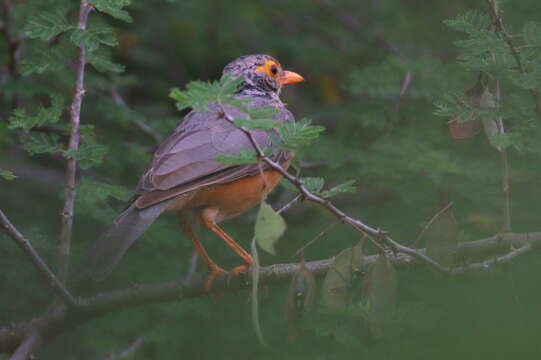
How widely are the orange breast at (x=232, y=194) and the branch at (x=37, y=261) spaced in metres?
1.07

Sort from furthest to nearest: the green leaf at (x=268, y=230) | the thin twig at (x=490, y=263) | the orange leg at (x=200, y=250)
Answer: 1. the orange leg at (x=200, y=250)
2. the thin twig at (x=490, y=263)
3. the green leaf at (x=268, y=230)

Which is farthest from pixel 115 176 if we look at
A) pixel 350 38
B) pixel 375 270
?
pixel 375 270

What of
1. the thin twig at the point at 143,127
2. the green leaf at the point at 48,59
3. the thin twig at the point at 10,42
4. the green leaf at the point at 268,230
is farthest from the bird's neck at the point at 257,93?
the green leaf at the point at 268,230

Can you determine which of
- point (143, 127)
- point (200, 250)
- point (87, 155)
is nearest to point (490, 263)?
point (200, 250)

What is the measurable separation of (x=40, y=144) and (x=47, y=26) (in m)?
0.77

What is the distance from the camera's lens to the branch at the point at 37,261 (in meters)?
3.91

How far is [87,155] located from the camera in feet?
15.0

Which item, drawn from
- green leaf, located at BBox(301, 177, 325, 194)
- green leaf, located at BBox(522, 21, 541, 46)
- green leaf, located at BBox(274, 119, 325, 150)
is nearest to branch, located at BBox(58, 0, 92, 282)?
green leaf, located at BBox(301, 177, 325, 194)

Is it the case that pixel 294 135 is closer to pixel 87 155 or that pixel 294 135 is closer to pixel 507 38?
pixel 507 38

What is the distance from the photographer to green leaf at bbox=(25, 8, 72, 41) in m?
4.49

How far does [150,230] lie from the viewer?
18.2 ft

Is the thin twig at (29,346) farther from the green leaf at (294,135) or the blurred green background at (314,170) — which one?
the green leaf at (294,135)

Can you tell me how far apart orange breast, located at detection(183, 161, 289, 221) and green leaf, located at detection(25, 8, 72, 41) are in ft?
4.60

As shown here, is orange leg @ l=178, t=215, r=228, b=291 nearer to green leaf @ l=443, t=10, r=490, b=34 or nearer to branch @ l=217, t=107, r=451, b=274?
branch @ l=217, t=107, r=451, b=274
